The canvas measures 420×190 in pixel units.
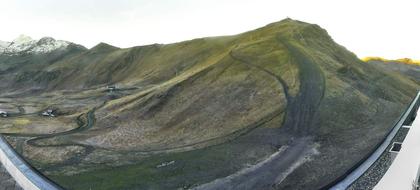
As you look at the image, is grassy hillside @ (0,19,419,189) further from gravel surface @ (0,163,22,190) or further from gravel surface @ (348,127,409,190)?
gravel surface @ (0,163,22,190)

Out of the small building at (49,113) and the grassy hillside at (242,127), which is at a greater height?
the grassy hillside at (242,127)

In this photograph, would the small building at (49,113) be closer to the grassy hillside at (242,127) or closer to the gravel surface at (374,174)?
the grassy hillside at (242,127)

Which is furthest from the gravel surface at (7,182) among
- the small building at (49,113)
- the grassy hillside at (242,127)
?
the small building at (49,113)

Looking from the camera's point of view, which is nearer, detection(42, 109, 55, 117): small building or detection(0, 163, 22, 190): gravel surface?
Result: detection(0, 163, 22, 190): gravel surface

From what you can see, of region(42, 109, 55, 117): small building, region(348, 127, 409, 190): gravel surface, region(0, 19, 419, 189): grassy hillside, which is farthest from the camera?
region(42, 109, 55, 117): small building

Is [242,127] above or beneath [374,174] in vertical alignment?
beneath

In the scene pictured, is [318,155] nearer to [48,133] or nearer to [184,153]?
[184,153]

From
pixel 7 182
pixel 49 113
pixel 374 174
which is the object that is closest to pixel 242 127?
pixel 374 174

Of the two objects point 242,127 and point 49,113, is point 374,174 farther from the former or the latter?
point 49,113


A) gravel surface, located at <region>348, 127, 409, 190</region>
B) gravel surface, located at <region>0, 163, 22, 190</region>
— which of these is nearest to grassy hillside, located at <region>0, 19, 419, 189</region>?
gravel surface, located at <region>348, 127, 409, 190</region>
